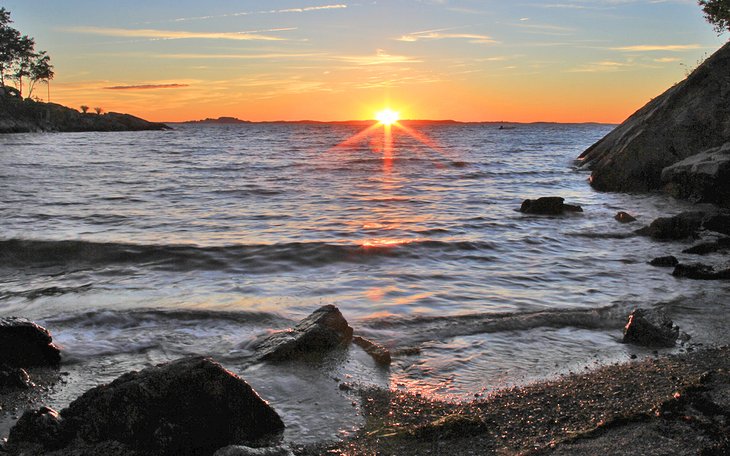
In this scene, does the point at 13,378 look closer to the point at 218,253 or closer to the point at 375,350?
the point at 375,350

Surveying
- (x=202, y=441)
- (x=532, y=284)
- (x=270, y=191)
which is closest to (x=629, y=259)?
(x=532, y=284)

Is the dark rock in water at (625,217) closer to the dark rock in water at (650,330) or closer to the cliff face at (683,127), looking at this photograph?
the cliff face at (683,127)

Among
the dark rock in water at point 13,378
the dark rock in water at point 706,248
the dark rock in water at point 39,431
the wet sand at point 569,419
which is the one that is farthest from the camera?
the dark rock in water at point 706,248

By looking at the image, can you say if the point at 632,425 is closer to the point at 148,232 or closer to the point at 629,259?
the point at 629,259

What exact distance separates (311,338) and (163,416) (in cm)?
219

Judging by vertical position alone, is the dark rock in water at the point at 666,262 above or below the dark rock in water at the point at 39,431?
above

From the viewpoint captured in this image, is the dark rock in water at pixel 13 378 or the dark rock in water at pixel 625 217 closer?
the dark rock in water at pixel 13 378

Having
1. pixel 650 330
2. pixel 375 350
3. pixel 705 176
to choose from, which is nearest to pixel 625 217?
pixel 705 176

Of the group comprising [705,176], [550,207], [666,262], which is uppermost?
[705,176]

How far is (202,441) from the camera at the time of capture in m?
4.04

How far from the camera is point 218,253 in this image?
1155 centimetres

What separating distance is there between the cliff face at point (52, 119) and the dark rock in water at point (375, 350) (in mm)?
89764

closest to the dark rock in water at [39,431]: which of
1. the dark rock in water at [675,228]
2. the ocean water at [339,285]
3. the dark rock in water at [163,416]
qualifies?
the dark rock in water at [163,416]

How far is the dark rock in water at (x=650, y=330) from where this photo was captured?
6211mm
